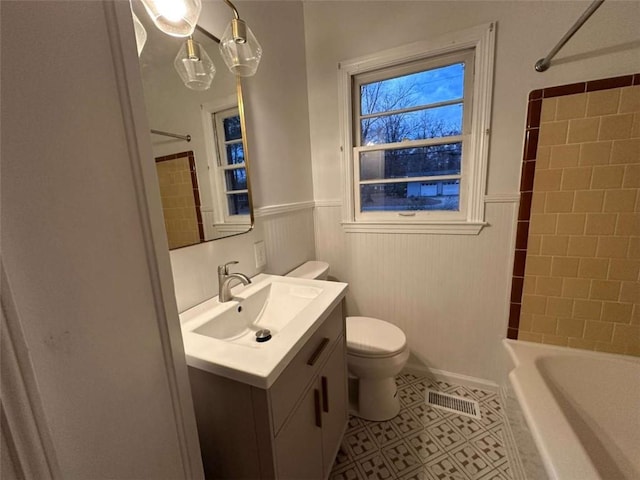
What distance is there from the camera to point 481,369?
170 cm

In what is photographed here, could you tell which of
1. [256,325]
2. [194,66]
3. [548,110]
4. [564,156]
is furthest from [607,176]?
[194,66]

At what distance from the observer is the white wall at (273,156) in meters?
1.10

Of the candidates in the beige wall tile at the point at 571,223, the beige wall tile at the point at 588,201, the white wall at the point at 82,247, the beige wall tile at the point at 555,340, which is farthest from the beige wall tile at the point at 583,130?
the white wall at the point at 82,247

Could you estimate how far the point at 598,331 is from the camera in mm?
1370

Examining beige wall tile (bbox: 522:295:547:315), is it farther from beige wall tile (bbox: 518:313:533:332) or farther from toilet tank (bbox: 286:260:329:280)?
toilet tank (bbox: 286:260:329:280)

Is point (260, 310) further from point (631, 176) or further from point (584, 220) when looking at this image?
point (631, 176)

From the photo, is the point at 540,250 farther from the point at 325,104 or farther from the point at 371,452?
the point at 325,104

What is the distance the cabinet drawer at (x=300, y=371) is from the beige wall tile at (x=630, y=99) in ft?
5.12

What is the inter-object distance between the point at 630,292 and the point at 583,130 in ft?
2.67

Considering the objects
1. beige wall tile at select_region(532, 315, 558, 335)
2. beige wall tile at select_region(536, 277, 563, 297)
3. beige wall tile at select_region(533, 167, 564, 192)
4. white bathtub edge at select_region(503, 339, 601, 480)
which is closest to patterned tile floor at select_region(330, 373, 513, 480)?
white bathtub edge at select_region(503, 339, 601, 480)

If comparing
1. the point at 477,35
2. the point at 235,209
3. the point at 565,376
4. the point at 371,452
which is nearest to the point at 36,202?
the point at 235,209

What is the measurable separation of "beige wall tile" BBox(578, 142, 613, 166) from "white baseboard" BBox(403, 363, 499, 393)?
135cm

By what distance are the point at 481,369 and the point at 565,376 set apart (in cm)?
45

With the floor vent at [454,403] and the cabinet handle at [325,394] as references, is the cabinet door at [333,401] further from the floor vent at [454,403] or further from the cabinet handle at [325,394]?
the floor vent at [454,403]
